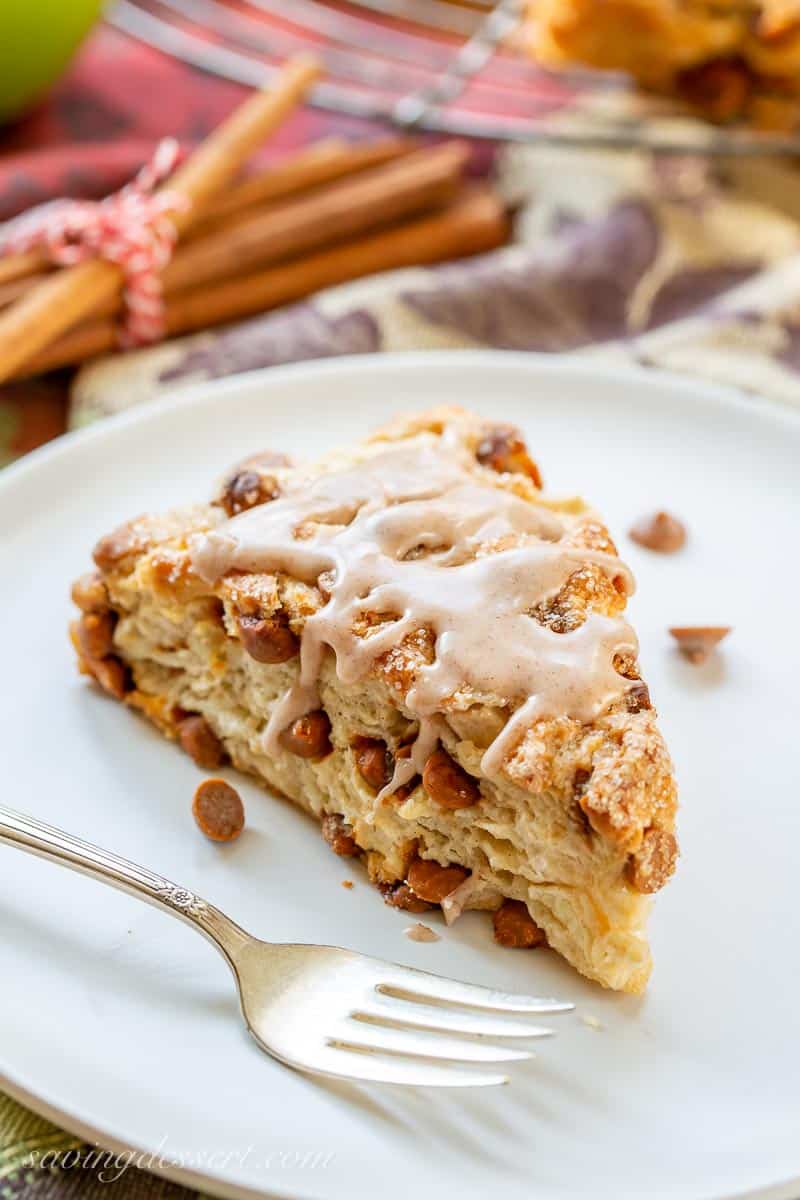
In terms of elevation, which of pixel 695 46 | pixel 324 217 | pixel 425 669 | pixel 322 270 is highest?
pixel 695 46

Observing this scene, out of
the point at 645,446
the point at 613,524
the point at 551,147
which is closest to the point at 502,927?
the point at 613,524

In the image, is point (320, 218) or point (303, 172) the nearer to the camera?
point (320, 218)

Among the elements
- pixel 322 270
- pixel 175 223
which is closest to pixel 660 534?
pixel 322 270

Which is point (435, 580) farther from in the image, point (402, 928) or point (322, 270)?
point (322, 270)

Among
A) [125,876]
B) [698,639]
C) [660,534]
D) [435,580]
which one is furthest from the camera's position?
[660,534]

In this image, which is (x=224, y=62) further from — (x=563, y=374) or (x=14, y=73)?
(x=563, y=374)

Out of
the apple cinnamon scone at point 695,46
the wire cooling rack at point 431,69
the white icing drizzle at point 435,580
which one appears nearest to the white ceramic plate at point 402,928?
the white icing drizzle at point 435,580

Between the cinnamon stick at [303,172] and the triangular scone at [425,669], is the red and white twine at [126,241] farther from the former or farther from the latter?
the triangular scone at [425,669]

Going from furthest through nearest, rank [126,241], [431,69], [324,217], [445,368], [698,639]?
[431,69]
[324,217]
[126,241]
[445,368]
[698,639]
